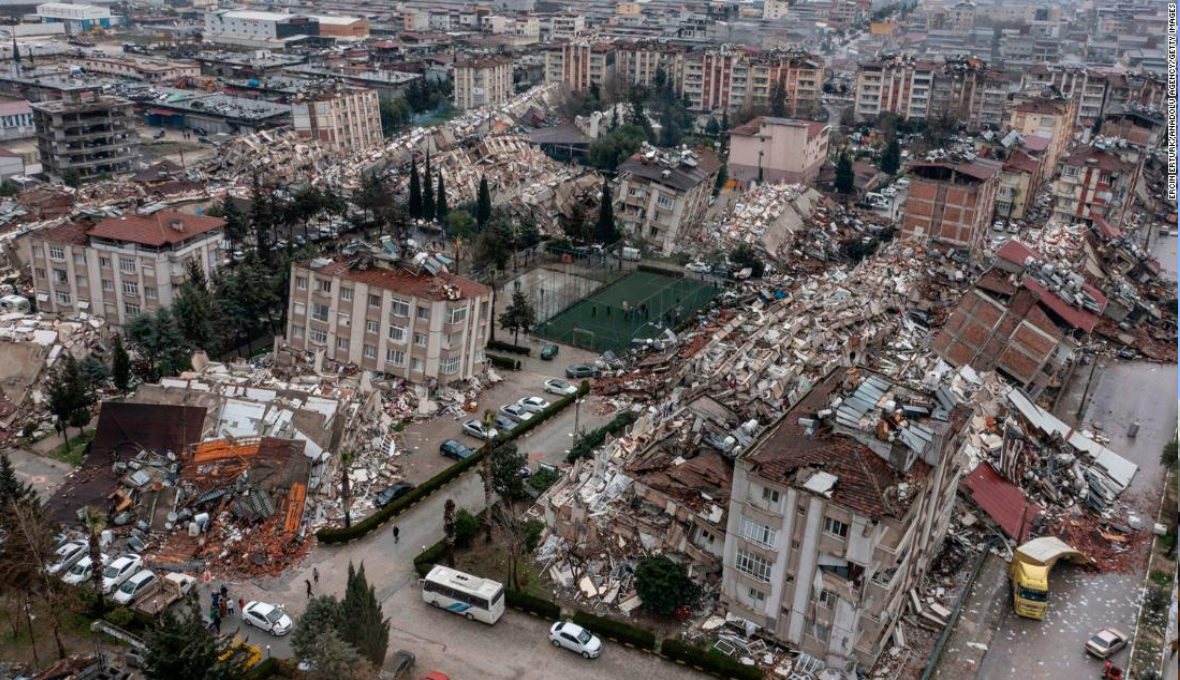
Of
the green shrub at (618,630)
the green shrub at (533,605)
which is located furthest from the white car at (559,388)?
the green shrub at (618,630)

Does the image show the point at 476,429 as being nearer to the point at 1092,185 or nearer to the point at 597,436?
the point at 597,436

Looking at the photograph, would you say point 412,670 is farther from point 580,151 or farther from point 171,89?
point 171,89

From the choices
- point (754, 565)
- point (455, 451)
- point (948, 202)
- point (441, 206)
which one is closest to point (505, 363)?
point (455, 451)

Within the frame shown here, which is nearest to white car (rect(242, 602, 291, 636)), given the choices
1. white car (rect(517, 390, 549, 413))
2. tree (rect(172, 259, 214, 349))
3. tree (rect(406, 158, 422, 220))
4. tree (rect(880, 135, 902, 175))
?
white car (rect(517, 390, 549, 413))

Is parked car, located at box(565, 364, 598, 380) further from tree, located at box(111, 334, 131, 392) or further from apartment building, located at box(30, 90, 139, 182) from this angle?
apartment building, located at box(30, 90, 139, 182)

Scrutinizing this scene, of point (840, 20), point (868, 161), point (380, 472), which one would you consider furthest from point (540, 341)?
point (840, 20)

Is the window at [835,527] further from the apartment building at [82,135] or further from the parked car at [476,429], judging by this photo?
the apartment building at [82,135]

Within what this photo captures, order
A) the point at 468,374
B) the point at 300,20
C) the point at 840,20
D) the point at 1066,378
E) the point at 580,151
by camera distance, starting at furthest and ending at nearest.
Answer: the point at 840,20 < the point at 300,20 < the point at 580,151 < the point at 1066,378 < the point at 468,374
